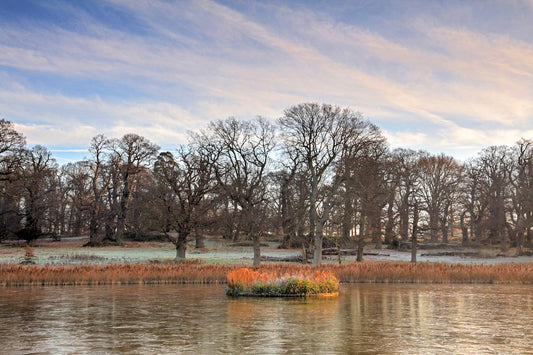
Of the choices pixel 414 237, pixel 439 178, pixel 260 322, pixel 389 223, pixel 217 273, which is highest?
pixel 439 178

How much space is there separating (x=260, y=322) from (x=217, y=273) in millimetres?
18469

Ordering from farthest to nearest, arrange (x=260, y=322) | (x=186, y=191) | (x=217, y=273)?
(x=186, y=191), (x=217, y=273), (x=260, y=322)

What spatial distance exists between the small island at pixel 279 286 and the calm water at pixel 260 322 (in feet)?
3.85

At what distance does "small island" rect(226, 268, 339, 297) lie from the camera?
94.1 feet

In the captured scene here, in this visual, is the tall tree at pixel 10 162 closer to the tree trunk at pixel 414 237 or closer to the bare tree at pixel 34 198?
the bare tree at pixel 34 198

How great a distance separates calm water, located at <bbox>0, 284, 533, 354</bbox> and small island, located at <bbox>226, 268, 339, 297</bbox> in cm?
117

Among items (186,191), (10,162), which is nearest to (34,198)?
(10,162)

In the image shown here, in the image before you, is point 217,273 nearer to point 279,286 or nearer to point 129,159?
point 279,286

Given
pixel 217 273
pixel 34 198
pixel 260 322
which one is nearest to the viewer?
pixel 260 322

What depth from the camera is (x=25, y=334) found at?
16391 mm

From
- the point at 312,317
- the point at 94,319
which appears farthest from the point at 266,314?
the point at 94,319

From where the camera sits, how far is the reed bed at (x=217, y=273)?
1380 inches

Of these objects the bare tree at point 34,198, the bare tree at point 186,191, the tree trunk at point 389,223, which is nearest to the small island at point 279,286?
the bare tree at point 186,191

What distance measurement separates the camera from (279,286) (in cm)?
2883
